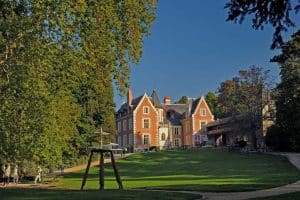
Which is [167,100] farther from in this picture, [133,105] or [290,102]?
[290,102]

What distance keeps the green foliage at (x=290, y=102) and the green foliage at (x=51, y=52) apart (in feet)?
106

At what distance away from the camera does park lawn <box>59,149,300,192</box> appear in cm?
3100

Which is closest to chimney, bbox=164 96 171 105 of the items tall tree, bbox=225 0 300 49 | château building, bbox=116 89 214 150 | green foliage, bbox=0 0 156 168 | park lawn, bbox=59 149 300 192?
château building, bbox=116 89 214 150

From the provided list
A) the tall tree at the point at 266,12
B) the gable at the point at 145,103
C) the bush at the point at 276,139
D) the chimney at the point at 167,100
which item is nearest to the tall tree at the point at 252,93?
the bush at the point at 276,139

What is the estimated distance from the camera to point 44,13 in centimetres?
1739

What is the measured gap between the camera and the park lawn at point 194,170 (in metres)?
31.0

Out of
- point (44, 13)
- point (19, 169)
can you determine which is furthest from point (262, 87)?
point (44, 13)

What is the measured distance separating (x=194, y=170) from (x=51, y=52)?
86.9 feet

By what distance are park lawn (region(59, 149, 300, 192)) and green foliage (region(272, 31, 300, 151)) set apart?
4.41 meters

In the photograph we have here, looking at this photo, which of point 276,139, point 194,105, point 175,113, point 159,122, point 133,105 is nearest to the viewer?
point 276,139

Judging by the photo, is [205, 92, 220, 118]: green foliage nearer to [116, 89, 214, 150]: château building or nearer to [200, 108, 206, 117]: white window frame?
[116, 89, 214, 150]: château building

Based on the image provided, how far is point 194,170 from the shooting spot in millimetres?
42594

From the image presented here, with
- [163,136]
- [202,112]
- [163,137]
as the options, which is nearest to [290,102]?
[202,112]

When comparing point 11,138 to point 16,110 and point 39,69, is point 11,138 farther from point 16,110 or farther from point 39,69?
point 39,69
